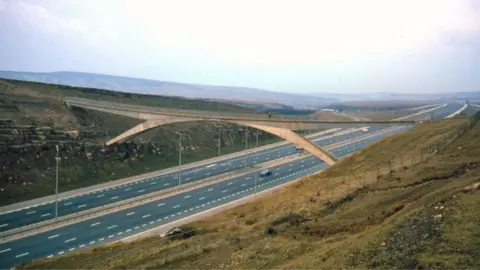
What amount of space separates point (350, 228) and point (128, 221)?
74.6ft

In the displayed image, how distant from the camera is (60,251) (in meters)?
29.9

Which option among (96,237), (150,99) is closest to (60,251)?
(96,237)

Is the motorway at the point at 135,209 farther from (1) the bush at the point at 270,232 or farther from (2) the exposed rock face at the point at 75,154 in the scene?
(1) the bush at the point at 270,232

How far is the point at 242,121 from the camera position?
5425cm

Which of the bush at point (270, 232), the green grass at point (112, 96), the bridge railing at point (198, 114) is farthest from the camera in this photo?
the green grass at point (112, 96)

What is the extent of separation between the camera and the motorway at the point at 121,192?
37531 millimetres

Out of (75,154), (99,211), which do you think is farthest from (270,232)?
(75,154)

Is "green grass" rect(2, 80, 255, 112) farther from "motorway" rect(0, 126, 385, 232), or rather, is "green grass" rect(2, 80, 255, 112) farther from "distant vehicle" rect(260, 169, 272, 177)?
"distant vehicle" rect(260, 169, 272, 177)

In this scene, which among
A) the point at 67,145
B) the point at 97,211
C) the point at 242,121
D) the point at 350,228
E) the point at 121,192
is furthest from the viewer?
the point at 67,145

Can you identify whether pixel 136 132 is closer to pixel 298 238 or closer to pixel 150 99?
pixel 150 99

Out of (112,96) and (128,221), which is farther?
(112,96)

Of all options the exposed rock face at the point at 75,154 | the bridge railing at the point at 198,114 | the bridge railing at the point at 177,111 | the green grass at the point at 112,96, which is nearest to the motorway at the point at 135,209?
the exposed rock face at the point at 75,154

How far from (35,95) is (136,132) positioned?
19.4 m

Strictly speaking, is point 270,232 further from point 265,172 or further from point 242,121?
point 265,172
